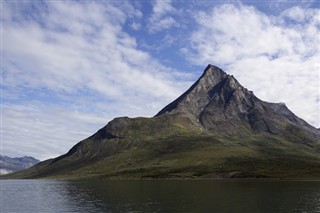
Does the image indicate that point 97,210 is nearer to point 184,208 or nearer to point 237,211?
point 184,208

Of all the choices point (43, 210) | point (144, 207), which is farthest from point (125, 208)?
point (43, 210)

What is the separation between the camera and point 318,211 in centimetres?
9356

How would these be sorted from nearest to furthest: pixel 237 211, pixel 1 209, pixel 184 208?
1. pixel 237 211
2. pixel 184 208
3. pixel 1 209

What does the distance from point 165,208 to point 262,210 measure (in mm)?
24112

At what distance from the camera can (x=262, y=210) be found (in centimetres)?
9550

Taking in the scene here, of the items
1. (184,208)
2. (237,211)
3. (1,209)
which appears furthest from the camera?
(1,209)

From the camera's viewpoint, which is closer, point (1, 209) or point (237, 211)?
point (237, 211)

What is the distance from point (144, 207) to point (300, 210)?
38946 mm

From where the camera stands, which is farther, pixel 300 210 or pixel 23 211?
pixel 23 211

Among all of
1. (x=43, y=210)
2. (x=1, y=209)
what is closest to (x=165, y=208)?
(x=43, y=210)

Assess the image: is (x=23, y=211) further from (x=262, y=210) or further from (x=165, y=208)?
(x=262, y=210)

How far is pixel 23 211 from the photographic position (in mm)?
103375

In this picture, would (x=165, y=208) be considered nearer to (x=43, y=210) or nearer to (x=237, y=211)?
(x=237, y=211)

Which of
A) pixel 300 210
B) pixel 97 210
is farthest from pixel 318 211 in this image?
pixel 97 210
